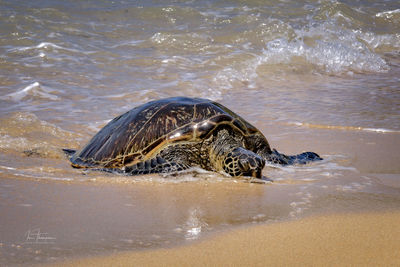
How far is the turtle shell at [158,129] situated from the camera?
4098 millimetres

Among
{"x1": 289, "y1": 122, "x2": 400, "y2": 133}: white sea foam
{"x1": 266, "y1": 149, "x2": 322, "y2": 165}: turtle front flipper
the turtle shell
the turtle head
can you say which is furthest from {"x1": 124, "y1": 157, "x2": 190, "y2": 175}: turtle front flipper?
{"x1": 289, "y1": 122, "x2": 400, "y2": 133}: white sea foam

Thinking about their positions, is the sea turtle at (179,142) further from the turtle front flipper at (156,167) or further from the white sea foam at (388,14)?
the white sea foam at (388,14)

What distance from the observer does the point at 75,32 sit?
10.4 meters

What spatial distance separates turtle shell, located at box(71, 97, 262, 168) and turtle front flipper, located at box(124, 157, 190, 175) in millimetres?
125

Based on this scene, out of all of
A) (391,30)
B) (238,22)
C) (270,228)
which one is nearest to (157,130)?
(270,228)

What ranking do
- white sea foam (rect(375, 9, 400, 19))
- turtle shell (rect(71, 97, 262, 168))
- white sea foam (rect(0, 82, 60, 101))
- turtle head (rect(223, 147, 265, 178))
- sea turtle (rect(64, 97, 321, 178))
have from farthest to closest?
white sea foam (rect(375, 9, 400, 19)), white sea foam (rect(0, 82, 60, 101)), turtle shell (rect(71, 97, 262, 168)), sea turtle (rect(64, 97, 321, 178)), turtle head (rect(223, 147, 265, 178))

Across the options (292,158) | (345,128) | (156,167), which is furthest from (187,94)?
(156,167)

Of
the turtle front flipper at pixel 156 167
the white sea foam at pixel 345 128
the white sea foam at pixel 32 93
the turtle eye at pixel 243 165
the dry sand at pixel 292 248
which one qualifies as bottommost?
the dry sand at pixel 292 248

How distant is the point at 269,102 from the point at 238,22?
5.63 metres

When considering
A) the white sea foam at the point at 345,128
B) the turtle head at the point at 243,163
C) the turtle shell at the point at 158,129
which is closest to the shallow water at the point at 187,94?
the white sea foam at the point at 345,128

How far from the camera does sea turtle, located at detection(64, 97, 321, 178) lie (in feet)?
13.0

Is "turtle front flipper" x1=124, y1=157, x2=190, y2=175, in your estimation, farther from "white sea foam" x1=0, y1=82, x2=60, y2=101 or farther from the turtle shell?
"white sea foam" x1=0, y1=82, x2=60, y2=101

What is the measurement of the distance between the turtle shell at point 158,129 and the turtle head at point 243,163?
1.28ft

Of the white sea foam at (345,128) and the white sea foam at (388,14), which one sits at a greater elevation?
the white sea foam at (388,14)
